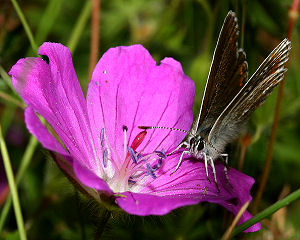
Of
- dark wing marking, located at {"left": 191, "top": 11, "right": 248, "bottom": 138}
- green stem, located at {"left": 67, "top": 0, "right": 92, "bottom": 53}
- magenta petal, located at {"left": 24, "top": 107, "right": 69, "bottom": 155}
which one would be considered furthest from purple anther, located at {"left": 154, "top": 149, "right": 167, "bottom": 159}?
green stem, located at {"left": 67, "top": 0, "right": 92, "bottom": 53}

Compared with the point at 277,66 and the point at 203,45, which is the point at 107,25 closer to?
the point at 203,45

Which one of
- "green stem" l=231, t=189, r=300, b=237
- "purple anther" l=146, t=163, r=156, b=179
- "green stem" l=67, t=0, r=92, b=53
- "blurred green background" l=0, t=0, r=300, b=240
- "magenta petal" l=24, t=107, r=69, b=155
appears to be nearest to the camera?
"magenta petal" l=24, t=107, r=69, b=155

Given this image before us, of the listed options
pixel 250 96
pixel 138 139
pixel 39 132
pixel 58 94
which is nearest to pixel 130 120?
pixel 138 139

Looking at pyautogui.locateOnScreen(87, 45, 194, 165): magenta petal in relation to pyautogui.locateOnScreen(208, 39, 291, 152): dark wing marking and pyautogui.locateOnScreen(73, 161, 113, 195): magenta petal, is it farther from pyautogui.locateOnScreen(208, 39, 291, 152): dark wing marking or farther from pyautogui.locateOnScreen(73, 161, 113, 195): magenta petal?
pyautogui.locateOnScreen(73, 161, 113, 195): magenta petal

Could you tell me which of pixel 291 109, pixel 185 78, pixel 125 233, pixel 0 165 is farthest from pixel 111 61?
pixel 0 165

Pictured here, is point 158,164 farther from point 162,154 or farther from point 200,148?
point 200,148

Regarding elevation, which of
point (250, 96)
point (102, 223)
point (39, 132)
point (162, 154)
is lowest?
point (102, 223)
